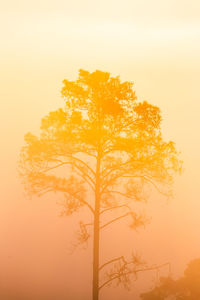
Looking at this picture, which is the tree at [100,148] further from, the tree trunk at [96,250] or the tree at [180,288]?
Answer: the tree at [180,288]

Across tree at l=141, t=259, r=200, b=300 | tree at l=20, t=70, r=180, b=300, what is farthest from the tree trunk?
tree at l=141, t=259, r=200, b=300

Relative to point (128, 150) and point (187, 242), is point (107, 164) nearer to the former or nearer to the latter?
point (128, 150)

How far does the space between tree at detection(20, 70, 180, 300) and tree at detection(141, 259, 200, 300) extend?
2.16 m

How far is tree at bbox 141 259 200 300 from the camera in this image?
14.2 m

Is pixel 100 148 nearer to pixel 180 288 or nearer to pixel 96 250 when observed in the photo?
pixel 96 250

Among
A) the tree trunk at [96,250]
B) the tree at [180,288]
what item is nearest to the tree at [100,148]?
the tree trunk at [96,250]

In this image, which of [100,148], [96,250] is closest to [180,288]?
[96,250]

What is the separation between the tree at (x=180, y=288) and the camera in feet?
46.5

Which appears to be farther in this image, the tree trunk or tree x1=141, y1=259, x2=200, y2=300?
tree x1=141, y1=259, x2=200, y2=300

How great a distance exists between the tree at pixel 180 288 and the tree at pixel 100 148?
2.16m

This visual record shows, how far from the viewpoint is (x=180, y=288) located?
14.5 metres

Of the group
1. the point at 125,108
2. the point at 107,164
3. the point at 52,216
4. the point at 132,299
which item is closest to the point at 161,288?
the point at 132,299

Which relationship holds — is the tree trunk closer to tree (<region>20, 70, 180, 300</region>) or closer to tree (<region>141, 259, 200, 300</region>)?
tree (<region>20, 70, 180, 300</region>)

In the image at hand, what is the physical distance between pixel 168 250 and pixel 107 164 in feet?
29.1
